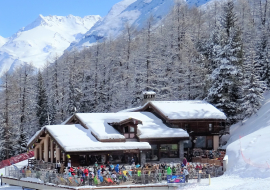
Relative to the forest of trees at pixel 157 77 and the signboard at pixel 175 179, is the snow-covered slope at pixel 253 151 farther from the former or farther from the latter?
the signboard at pixel 175 179

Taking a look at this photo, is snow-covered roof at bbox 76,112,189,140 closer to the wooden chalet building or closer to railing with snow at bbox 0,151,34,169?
the wooden chalet building

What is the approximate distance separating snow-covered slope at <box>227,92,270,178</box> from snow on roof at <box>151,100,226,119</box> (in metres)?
3.66

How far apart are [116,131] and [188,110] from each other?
9648 millimetres

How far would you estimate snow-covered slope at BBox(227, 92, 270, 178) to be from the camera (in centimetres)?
3385

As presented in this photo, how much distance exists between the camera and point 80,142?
38.7 metres

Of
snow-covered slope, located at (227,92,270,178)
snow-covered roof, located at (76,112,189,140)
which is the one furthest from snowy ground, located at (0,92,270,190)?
snow-covered roof, located at (76,112,189,140)

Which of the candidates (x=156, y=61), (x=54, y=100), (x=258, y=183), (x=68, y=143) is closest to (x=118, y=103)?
(x=156, y=61)

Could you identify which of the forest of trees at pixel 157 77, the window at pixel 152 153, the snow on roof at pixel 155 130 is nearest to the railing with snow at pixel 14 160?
the forest of trees at pixel 157 77

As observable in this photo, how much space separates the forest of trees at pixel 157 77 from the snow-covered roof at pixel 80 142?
1668cm

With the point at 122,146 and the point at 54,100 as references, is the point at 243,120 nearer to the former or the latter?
the point at 122,146

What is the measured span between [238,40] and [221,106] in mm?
9366

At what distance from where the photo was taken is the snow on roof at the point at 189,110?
46.3m

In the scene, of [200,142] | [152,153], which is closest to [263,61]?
[200,142]

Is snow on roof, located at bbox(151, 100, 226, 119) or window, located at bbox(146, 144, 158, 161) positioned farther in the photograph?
snow on roof, located at bbox(151, 100, 226, 119)
